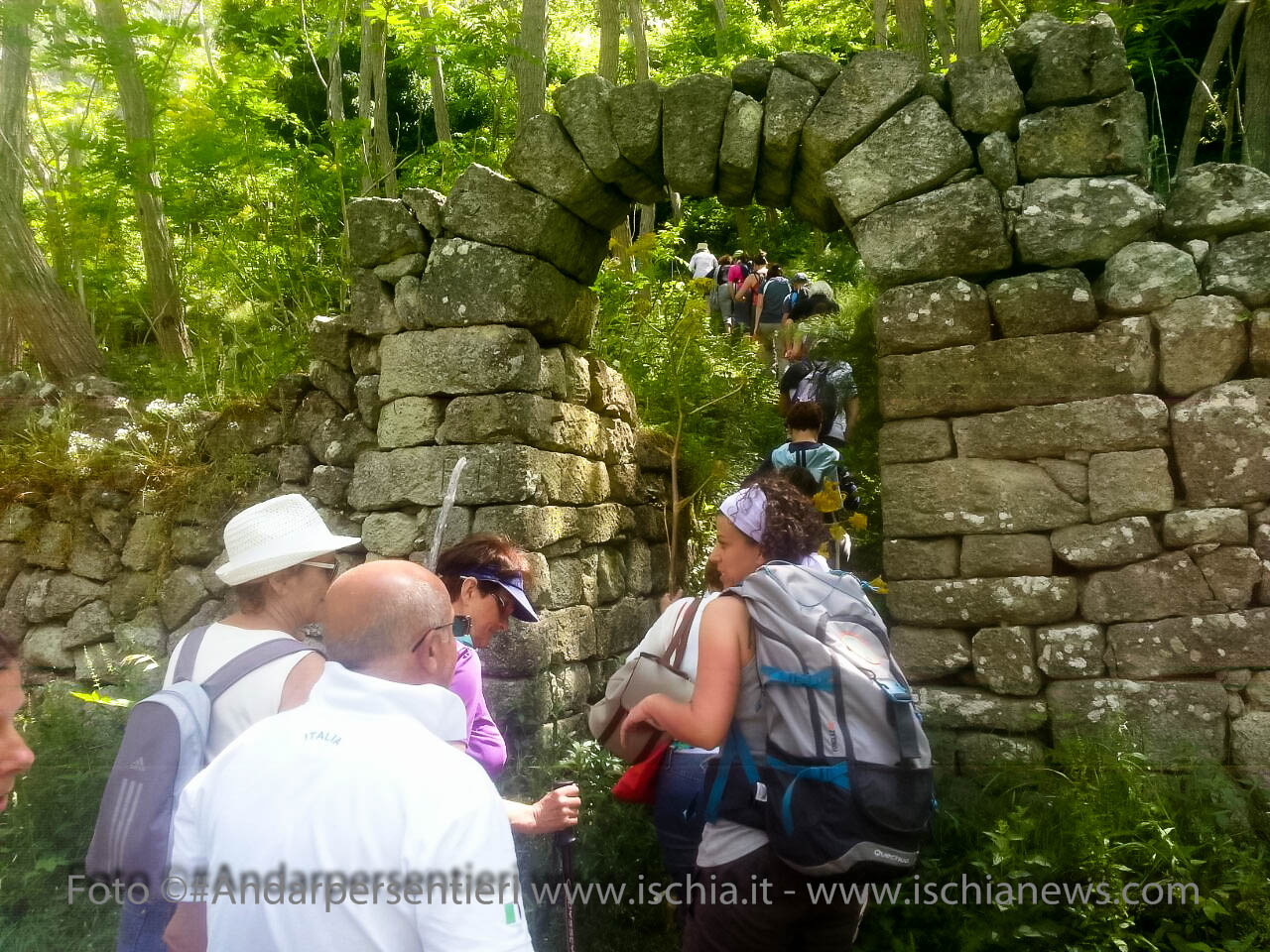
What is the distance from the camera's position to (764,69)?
4.55m

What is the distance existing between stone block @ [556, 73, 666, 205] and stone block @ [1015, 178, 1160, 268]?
1854 mm

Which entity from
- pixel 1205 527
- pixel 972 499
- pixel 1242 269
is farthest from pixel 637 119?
pixel 1205 527

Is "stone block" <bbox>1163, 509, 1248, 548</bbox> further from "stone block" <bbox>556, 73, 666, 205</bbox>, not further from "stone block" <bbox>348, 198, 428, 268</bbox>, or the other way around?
"stone block" <bbox>348, 198, 428, 268</bbox>

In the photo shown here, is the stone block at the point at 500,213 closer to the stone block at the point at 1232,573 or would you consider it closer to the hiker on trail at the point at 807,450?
the hiker on trail at the point at 807,450

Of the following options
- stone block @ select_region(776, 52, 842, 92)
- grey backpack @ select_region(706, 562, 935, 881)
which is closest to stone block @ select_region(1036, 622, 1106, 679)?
grey backpack @ select_region(706, 562, 935, 881)

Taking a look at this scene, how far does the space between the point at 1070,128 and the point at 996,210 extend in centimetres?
45

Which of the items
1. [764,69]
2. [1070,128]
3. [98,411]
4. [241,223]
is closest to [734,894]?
[1070,128]

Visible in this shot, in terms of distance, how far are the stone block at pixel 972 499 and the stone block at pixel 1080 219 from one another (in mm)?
885

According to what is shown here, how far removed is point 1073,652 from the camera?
3777 mm

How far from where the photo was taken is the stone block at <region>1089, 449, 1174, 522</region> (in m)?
3.73

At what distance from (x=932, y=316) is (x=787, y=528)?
6.31ft

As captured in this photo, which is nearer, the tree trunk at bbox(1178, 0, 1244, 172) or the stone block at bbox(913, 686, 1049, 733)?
the stone block at bbox(913, 686, 1049, 733)

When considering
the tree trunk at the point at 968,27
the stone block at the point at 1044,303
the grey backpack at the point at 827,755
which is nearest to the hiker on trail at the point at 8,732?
the grey backpack at the point at 827,755

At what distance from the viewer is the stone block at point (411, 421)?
461cm
